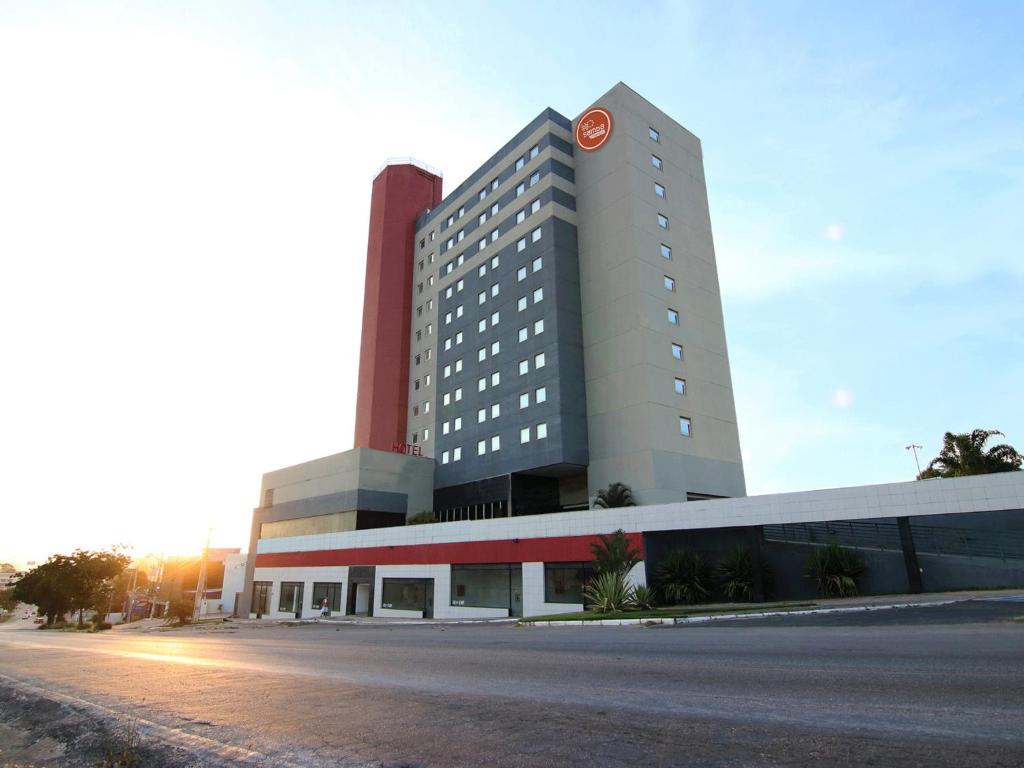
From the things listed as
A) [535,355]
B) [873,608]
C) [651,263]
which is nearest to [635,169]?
[651,263]

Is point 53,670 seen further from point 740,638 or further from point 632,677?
point 740,638

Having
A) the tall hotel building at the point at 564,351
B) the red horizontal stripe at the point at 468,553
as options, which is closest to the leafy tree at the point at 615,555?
the red horizontal stripe at the point at 468,553

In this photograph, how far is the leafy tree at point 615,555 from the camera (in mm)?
29281

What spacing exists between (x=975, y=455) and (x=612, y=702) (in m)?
53.0

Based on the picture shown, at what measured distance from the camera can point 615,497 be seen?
4078 centimetres

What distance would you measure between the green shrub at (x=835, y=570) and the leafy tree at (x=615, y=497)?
46.2 ft

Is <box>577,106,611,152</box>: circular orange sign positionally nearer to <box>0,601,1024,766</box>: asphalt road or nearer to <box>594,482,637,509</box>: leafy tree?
<box>594,482,637,509</box>: leafy tree

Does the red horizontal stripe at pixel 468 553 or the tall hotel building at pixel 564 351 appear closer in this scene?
the red horizontal stripe at pixel 468 553

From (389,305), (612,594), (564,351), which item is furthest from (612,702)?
(389,305)

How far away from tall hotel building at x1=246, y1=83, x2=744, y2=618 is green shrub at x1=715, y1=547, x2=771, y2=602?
430 inches

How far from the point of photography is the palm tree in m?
45.9

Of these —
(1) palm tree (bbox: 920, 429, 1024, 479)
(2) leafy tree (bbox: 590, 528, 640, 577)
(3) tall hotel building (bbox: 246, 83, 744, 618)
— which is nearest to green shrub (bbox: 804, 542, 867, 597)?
(2) leafy tree (bbox: 590, 528, 640, 577)

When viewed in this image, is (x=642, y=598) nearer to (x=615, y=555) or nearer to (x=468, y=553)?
(x=615, y=555)

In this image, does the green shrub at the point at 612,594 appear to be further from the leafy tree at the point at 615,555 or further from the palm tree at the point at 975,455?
the palm tree at the point at 975,455
